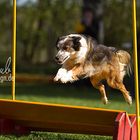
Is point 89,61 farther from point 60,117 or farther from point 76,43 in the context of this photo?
point 60,117

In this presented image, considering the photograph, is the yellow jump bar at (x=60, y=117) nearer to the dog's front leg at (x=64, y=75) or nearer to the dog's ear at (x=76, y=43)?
the dog's front leg at (x=64, y=75)

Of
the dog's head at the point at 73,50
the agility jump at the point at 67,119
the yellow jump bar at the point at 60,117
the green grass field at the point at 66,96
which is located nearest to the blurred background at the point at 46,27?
the green grass field at the point at 66,96

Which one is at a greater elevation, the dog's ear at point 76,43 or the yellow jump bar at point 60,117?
the dog's ear at point 76,43

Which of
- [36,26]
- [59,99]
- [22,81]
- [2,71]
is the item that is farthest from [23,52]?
[2,71]

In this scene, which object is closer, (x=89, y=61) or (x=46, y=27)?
(x=89, y=61)

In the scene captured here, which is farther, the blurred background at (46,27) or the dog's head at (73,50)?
the blurred background at (46,27)

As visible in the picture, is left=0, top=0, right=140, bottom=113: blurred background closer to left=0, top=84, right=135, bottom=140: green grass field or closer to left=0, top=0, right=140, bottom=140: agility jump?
left=0, top=84, right=135, bottom=140: green grass field

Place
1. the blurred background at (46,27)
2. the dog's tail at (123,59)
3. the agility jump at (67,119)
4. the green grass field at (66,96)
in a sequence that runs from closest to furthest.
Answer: the agility jump at (67,119) < the dog's tail at (123,59) < the green grass field at (66,96) < the blurred background at (46,27)

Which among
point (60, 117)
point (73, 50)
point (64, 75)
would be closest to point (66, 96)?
point (60, 117)

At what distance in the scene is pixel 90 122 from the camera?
6426mm

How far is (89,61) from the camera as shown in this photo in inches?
257

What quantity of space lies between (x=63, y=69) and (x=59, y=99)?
614 centimetres

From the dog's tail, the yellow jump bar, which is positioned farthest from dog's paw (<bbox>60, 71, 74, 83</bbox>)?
the dog's tail

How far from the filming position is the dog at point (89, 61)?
21.1 feet
